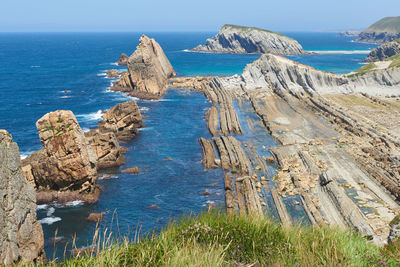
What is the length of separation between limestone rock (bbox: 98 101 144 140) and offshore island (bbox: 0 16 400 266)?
7.8 inches

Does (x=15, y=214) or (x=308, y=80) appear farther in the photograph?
(x=308, y=80)

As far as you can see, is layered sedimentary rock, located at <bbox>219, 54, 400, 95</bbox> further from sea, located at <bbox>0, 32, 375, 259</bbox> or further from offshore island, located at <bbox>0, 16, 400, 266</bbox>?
sea, located at <bbox>0, 32, 375, 259</bbox>

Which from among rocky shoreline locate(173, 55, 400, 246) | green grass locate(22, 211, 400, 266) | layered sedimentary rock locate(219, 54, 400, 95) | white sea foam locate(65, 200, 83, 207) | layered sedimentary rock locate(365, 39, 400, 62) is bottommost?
white sea foam locate(65, 200, 83, 207)

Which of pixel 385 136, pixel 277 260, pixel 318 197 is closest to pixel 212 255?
pixel 277 260

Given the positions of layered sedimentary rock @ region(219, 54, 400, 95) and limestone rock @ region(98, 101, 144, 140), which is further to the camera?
layered sedimentary rock @ region(219, 54, 400, 95)

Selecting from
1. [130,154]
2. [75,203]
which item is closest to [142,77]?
[130,154]

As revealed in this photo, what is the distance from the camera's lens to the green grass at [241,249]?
438 inches

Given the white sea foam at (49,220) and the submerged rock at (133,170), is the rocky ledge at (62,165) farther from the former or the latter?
the submerged rock at (133,170)

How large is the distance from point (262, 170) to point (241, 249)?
29953 millimetres

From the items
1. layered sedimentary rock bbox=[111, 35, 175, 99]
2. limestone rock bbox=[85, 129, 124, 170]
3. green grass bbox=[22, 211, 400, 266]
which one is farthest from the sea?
layered sedimentary rock bbox=[111, 35, 175, 99]

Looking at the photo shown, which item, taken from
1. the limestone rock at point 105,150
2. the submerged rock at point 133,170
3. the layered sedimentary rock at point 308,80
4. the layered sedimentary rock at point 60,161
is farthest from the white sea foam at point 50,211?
the layered sedimentary rock at point 308,80

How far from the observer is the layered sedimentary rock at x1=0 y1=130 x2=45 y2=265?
19359 mm

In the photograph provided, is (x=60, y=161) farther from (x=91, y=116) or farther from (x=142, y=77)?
(x=142, y=77)

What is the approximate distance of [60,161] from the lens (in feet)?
117
